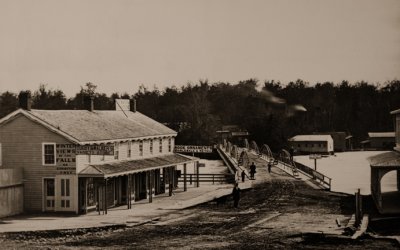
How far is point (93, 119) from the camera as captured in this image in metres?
41.5

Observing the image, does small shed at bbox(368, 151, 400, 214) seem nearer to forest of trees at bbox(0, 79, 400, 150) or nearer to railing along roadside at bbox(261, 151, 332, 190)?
railing along roadside at bbox(261, 151, 332, 190)

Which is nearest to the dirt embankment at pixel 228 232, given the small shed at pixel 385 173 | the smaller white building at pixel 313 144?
the small shed at pixel 385 173

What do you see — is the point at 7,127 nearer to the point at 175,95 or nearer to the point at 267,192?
the point at 267,192

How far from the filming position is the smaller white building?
4560 inches

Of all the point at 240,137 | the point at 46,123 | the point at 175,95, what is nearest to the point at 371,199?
the point at 46,123

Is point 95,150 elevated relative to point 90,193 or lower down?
elevated

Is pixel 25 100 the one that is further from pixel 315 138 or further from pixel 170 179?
pixel 315 138

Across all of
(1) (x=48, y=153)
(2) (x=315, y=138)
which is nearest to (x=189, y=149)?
(1) (x=48, y=153)

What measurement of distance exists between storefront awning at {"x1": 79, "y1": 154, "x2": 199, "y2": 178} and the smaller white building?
231ft

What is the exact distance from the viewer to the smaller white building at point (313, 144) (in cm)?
11581

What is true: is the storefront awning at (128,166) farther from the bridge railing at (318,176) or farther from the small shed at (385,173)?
the small shed at (385,173)

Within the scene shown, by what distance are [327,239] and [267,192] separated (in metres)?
20.3

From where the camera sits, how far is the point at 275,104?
600 ft

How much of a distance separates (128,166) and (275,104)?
146 m
